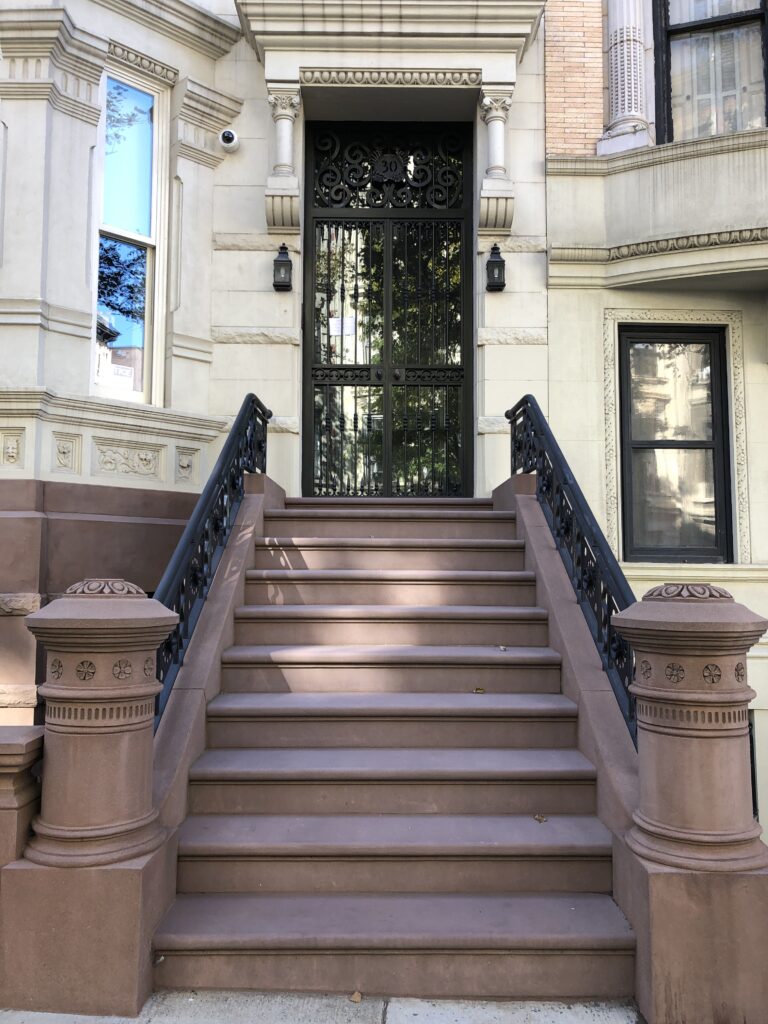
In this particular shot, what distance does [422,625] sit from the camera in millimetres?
4824

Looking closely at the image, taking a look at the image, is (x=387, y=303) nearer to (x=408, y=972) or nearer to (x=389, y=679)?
(x=389, y=679)

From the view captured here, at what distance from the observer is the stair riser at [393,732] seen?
4.08 m

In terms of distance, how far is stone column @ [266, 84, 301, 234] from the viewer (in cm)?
725

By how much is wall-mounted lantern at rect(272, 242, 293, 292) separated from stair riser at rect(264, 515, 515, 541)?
8.98ft

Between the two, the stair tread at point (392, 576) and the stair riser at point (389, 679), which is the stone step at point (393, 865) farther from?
the stair tread at point (392, 576)

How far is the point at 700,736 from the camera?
9.71 ft

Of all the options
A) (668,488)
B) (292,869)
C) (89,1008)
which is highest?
(668,488)

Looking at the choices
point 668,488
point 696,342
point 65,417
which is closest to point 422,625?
point 65,417

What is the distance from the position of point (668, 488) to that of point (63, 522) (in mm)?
5763

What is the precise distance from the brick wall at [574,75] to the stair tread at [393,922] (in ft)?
23.0

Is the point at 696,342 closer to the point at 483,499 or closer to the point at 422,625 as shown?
the point at 483,499

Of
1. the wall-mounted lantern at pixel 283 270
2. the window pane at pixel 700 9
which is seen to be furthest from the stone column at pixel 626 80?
the wall-mounted lantern at pixel 283 270

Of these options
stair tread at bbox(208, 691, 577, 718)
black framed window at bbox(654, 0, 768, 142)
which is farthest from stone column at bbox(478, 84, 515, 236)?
stair tread at bbox(208, 691, 577, 718)

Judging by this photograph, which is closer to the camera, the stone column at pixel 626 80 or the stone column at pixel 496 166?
the stone column at pixel 496 166
